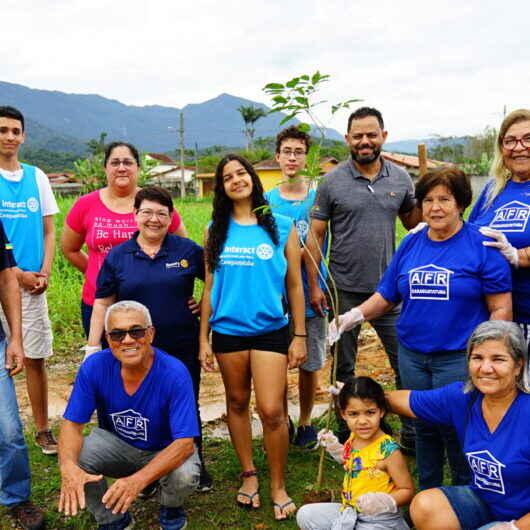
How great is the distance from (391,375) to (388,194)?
2.45 metres

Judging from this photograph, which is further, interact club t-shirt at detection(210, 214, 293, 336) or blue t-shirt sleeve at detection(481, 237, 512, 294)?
interact club t-shirt at detection(210, 214, 293, 336)

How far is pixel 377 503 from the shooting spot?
2361 mm

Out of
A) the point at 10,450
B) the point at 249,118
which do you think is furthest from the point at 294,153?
the point at 249,118

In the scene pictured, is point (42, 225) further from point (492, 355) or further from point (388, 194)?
point (492, 355)

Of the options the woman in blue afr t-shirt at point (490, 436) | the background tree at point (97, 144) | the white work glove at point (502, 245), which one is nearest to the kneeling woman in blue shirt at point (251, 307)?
the woman in blue afr t-shirt at point (490, 436)

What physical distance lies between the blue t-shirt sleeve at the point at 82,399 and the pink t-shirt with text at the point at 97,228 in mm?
785

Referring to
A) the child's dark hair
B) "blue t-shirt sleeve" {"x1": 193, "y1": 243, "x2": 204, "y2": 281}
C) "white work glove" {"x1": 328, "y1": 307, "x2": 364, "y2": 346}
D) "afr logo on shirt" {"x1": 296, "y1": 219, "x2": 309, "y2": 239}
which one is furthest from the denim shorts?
"afr logo on shirt" {"x1": 296, "y1": 219, "x2": 309, "y2": 239}

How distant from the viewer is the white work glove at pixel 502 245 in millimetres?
2414

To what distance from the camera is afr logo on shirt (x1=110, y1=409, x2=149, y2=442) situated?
2.76m

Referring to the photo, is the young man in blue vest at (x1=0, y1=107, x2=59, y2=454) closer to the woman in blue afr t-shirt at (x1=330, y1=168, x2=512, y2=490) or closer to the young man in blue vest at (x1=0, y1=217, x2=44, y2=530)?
the young man in blue vest at (x1=0, y1=217, x2=44, y2=530)

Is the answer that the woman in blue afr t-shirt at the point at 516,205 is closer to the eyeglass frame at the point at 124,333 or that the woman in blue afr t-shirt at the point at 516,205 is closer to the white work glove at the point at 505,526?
the white work glove at the point at 505,526

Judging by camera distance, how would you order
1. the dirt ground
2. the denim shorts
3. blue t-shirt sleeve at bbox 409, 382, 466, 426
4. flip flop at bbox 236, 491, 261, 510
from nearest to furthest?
the denim shorts < blue t-shirt sleeve at bbox 409, 382, 466, 426 < flip flop at bbox 236, 491, 261, 510 < the dirt ground

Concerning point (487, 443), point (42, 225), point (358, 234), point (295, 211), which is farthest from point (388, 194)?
point (42, 225)

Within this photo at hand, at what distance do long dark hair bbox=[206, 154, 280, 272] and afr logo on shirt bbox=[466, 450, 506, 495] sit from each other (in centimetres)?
144
